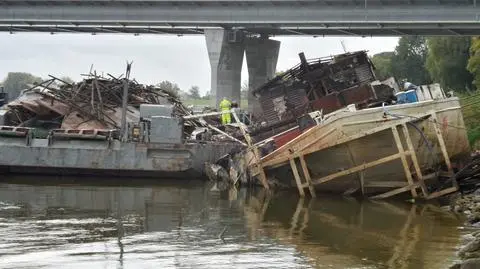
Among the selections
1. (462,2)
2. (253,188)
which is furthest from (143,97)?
(462,2)

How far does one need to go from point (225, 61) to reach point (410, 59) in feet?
124

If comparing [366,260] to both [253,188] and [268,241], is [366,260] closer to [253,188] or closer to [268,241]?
[268,241]

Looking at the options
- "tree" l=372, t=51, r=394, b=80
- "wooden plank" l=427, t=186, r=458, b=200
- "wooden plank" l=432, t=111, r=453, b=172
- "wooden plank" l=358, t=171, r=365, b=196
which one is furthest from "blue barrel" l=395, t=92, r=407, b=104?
"tree" l=372, t=51, r=394, b=80

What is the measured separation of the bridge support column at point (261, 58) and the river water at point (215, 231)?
34.6 metres

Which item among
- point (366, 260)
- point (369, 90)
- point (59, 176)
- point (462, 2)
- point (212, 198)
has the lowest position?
point (366, 260)

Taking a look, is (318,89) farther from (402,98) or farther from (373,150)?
(373,150)

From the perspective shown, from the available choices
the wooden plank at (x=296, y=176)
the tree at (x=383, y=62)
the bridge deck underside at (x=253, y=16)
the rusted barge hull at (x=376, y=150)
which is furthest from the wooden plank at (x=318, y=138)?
the tree at (x=383, y=62)

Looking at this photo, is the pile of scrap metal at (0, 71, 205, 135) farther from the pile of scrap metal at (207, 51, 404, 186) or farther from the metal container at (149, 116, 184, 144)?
the pile of scrap metal at (207, 51, 404, 186)

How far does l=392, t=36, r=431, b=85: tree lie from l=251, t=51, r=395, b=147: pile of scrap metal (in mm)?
59318

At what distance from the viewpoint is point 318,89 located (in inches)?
969

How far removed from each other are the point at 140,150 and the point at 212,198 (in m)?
4.77

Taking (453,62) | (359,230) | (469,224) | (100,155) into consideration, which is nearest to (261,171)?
(100,155)

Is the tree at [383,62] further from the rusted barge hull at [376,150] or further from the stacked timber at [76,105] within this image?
the rusted barge hull at [376,150]

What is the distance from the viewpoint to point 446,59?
197 ft
